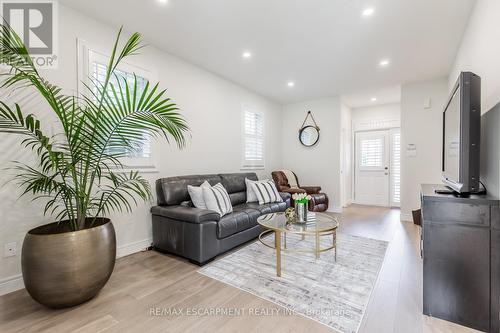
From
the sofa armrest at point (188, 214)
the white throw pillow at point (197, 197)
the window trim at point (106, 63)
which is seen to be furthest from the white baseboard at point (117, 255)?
the window trim at point (106, 63)

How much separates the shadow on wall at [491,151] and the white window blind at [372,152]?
13.9ft

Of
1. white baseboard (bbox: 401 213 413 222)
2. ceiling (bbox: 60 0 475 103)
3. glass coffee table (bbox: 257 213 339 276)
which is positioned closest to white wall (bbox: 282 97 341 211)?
white baseboard (bbox: 401 213 413 222)

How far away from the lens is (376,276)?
225 cm

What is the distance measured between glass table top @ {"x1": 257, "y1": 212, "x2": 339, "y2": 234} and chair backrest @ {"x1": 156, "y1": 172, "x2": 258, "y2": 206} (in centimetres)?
108

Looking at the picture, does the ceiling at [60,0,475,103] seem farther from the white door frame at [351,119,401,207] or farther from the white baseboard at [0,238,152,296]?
the white baseboard at [0,238,152,296]

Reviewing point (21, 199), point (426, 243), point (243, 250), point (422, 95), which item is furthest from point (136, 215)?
point (422, 95)

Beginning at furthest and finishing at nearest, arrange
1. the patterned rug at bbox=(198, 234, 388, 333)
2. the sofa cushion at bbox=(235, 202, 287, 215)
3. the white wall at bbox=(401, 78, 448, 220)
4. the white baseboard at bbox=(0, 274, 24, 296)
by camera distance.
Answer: the white wall at bbox=(401, 78, 448, 220) → the sofa cushion at bbox=(235, 202, 287, 215) → the white baseboard at bbox=(0, 274, 24, 296) → the patterned rug at bbox=(198, 234, 388, 333)

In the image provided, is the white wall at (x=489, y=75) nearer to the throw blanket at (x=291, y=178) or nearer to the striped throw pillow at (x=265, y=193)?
the striped throw pillow at (x=265, y=193)

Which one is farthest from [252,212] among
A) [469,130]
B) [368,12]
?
[368,12]

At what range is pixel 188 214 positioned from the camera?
2.50 meters

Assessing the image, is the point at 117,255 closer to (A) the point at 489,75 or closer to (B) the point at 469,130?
(B) the point at 469,130

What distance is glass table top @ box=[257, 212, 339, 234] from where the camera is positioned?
2318mm

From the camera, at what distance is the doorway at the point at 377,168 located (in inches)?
231

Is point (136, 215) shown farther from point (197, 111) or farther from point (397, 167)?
point (397, 167)
